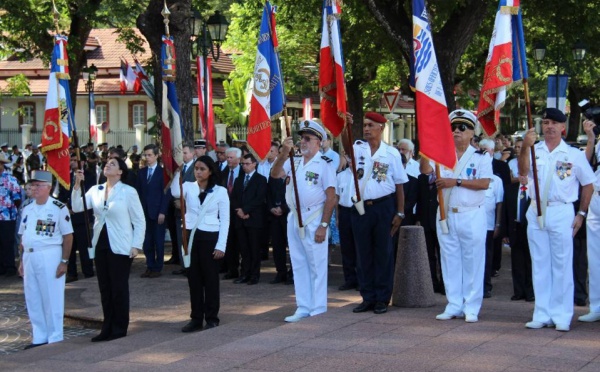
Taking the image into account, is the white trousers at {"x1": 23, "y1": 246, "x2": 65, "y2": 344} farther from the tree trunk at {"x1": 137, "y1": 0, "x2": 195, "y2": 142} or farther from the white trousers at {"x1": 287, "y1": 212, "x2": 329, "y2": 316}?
the tree trunk at {"x1": 137, "y1": 0, "x2": 195, "y2": 142}

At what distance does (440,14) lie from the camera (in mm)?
24000

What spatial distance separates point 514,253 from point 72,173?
24.7 ft

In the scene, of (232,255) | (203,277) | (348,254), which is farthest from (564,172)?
(232,255)

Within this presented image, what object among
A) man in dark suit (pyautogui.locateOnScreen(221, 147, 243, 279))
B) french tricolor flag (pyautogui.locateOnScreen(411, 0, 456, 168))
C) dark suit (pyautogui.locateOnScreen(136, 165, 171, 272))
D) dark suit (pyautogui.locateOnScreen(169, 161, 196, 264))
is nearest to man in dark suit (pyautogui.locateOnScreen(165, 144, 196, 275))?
dark suit (pyautogui.locateOnScreen(169, 161, 196, 264))

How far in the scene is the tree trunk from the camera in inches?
676

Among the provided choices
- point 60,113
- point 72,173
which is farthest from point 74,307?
point 72,173

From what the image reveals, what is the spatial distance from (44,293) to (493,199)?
5.75 meters

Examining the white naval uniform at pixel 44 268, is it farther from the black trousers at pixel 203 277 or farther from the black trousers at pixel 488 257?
the black trousers at pixel 488 257

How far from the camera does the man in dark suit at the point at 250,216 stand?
14352mm

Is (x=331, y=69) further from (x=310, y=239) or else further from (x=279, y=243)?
(x=279, y=243)

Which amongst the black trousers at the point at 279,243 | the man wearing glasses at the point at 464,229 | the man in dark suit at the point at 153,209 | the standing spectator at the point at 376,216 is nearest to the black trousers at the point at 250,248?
the black trousers at the point at 279,243

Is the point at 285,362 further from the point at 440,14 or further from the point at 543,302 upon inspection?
the point at 440,14

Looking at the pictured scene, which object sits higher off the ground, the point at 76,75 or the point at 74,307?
the point at 76,75

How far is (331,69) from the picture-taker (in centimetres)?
1059
